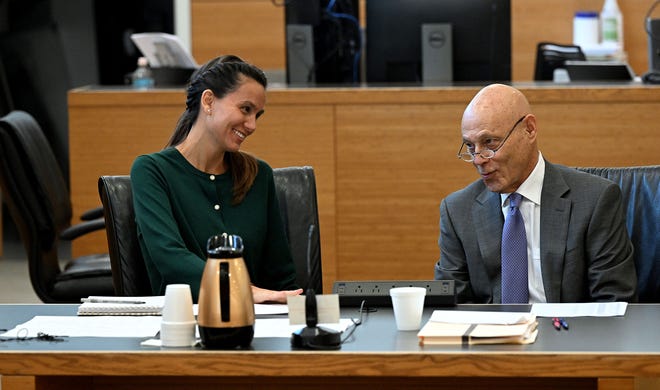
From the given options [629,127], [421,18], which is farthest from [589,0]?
[629,127]

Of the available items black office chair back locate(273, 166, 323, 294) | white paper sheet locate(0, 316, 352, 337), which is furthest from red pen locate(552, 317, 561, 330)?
black office chair back locate(273, 166, 323, 294)

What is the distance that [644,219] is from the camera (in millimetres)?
3096

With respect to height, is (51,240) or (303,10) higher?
(303,10)

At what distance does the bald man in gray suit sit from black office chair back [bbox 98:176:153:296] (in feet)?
2.61

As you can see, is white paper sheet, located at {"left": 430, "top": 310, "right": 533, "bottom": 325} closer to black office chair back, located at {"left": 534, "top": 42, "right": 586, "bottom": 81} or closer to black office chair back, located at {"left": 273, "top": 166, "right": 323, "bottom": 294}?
black office chair back, located at {"left": 273, "top": 166, "right": 323, "bottom": 294}

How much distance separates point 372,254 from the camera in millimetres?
4824

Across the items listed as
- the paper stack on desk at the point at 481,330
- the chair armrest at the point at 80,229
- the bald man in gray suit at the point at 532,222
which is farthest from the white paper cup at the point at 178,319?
the chair armrest at the point at 80,229

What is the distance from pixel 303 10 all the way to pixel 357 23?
11.4 inches

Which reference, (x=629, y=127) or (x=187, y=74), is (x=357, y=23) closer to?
(x=187, y=74)

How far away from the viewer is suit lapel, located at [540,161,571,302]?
2867 mm

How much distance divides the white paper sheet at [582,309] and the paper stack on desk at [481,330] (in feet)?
0.44

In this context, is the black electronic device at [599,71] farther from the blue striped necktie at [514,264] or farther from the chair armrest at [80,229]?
the blue striped necktie at [514,264]

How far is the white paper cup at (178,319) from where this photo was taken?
87.4 inches

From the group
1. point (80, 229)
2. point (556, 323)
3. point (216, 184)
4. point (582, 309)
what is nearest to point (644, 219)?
point (582, 309)
